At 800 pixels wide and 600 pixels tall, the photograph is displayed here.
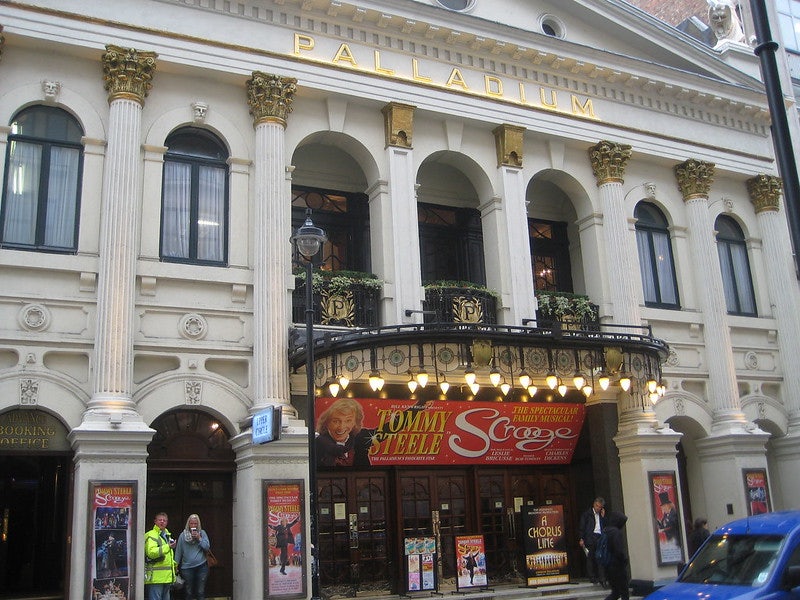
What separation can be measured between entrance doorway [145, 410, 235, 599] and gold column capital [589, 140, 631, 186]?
36.0 feet

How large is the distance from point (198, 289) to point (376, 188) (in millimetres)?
4550

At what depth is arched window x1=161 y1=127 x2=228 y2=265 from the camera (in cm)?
1709

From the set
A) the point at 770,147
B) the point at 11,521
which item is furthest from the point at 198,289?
the point at 770,147

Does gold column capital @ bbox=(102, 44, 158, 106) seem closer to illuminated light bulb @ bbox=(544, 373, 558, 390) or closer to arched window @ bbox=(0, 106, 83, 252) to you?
arched window @ bbox=(0, 106, 83, 252)

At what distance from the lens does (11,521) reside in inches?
680

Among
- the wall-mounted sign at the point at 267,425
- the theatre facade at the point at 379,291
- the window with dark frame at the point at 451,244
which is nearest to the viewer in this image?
the wall-mounted sign at the point at 267,425

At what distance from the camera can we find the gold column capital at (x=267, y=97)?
17750mm

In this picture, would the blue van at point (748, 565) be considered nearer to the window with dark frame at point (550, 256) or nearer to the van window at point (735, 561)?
the van window at point (735, 561)

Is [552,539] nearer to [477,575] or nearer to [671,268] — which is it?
[477,575]

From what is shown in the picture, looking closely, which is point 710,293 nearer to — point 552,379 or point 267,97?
point 552,379

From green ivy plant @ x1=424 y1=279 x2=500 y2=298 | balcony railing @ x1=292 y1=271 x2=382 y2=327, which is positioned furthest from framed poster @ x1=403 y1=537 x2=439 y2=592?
green ivy plant @ x1=424 y1=279 x2=500 y2=298

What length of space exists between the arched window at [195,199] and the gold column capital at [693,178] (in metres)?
11.8

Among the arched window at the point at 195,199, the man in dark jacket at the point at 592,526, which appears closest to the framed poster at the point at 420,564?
the man in dark jacket at the point at 592,526

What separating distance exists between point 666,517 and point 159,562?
10877mm
